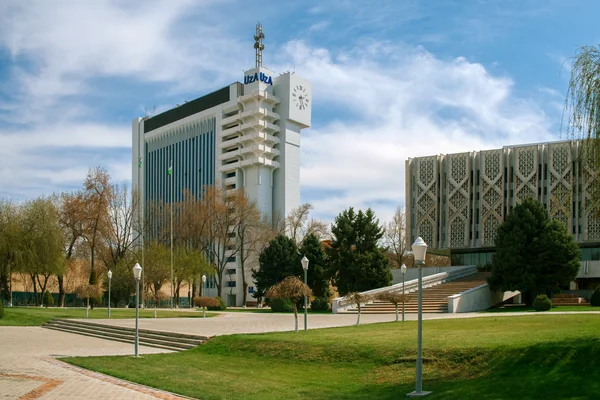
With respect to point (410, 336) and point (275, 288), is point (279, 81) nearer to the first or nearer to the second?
point (275, 288)

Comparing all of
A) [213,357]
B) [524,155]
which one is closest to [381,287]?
[524,155]

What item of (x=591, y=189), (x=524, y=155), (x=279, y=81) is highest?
(x=279, y=81)

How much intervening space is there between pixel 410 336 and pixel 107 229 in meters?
46.8

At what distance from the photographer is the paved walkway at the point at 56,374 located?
1412cm

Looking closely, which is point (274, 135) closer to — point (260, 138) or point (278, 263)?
point (260, 138)

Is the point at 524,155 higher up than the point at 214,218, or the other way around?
the point at 524,155

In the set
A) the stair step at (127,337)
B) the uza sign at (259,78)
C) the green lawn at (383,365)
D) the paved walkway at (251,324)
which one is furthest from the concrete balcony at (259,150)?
the green lawn at (383,365)

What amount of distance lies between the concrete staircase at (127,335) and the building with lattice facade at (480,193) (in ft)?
143

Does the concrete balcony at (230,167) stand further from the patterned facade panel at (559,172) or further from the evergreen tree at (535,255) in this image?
the evergreen tree at (535,255)

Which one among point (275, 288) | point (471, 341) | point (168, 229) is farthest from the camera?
point (168, 229)

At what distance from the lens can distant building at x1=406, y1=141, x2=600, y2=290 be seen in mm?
61594

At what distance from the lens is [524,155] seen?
64312mm

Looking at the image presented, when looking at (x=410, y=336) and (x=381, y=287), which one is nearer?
(x=410, y=336)

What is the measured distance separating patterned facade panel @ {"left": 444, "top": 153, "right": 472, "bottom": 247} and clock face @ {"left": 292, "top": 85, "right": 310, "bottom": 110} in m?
40.1
